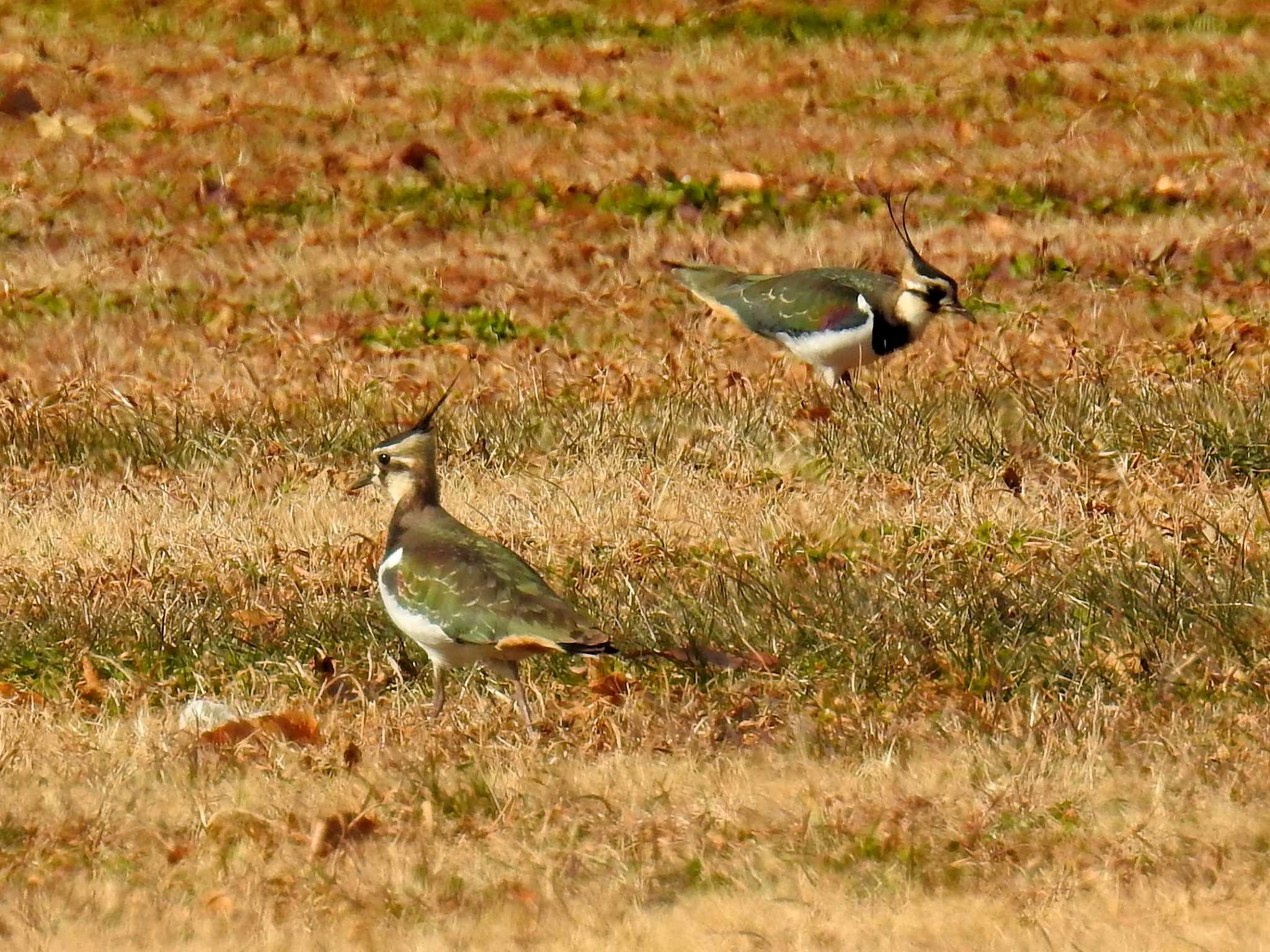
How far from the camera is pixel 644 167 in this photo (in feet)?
49.6

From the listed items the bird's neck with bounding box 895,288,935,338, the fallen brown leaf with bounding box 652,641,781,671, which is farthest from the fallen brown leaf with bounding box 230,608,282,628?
the bird's neck with bounding box 895,288,935,338

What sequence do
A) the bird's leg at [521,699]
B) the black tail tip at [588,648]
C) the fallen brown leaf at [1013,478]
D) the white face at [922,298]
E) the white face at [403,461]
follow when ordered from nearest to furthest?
the black tail tip at [588,648]
the bird's leg at [521,699]
the white face at [403,461]
the fallen brown leaf at [1013,478]
the white face at [922,298]

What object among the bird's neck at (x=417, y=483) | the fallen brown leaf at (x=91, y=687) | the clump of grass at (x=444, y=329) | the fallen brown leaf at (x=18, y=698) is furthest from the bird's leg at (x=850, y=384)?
the fallen brown leaf at (x=18, y=698)

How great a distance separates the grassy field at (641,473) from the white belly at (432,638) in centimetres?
21

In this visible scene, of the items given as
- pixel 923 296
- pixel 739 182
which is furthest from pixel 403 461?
pixel 739 182

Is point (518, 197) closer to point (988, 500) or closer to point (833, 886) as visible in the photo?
point (988, 500)

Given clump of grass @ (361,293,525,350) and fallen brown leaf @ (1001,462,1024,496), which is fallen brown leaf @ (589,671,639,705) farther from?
clump of grass @ (361,293,525,350)

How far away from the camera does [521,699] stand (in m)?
6.86

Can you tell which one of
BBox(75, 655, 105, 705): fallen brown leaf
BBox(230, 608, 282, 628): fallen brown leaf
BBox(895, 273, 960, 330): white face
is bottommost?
BBox(895, 273, 960, 330): white face

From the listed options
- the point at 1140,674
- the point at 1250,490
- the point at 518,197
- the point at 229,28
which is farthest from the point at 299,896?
the point at 229,28

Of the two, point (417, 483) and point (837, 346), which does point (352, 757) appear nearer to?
point (417, 483)

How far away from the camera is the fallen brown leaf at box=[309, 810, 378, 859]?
5.77 metres

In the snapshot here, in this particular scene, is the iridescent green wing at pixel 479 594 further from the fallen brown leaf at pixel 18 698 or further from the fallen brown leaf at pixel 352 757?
the fallen brown leaf at pixel 18 698

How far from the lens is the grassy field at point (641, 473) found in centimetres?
561
